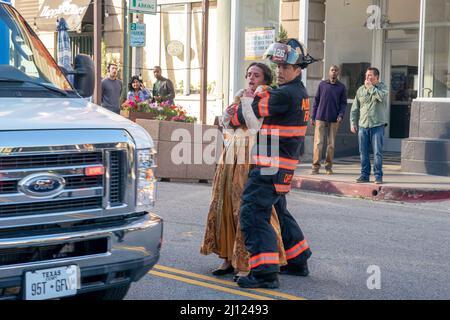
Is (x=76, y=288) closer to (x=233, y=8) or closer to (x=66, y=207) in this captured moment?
(x=66, y=207)

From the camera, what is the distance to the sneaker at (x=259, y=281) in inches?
241

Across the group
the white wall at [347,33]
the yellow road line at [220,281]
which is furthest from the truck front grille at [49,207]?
the white wall at [347,33]

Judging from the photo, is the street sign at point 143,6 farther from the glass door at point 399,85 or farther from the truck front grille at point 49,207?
the truck front grille at point 49,207

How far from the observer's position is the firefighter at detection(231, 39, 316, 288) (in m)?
6.02

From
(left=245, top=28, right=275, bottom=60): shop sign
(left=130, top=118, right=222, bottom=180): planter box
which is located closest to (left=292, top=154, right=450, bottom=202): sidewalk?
(left=130, top=118, right=222, bottom=180): planter box

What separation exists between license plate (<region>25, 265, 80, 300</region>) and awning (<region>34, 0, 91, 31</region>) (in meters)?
16.8

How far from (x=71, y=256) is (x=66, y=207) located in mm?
294

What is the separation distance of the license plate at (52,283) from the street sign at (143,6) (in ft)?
41.7

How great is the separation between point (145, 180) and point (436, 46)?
10.8 m

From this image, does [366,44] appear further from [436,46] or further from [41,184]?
[41,184]

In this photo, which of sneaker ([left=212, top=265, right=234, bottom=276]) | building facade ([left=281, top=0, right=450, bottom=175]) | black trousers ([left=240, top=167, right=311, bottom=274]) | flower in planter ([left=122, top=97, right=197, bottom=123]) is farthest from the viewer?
building facade ([left=281, top=0, right=450, bottom=175])

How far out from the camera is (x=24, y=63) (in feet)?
18.9

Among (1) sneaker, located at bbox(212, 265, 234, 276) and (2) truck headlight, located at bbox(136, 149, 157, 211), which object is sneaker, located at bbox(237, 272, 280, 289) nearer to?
(1) sneaker, located at bbox(212, 265, 234, 276)
